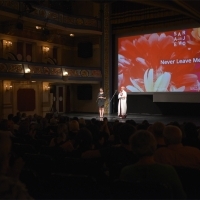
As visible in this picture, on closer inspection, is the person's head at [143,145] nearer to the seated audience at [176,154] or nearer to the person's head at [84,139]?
the seated audience at [176,154]

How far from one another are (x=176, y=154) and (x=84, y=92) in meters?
14.9

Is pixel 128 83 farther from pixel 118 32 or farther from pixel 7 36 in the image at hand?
pixel 7 36

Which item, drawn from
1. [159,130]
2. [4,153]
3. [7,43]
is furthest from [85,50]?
[4,153]

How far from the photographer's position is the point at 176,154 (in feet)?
9.21

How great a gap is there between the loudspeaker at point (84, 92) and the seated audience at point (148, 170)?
600 inches

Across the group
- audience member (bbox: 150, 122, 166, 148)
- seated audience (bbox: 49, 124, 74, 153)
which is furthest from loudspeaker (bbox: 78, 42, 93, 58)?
audience member (bbox: 150, 122, 166, 148)

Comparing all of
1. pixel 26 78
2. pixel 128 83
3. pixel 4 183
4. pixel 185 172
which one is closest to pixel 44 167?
pixel 185 172

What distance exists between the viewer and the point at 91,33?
16.6m

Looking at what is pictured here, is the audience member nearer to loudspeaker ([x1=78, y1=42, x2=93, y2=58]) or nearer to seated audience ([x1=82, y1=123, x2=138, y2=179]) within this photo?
seated audience ([x1=82, y1=123, x2=138, y2=179])

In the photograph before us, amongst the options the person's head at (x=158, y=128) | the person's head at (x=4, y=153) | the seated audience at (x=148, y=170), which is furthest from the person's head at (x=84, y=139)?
the person's head at (x=4, y=153)

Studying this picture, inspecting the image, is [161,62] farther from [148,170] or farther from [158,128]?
[148,170]

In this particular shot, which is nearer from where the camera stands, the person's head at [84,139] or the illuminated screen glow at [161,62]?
the person's head at [84,139]

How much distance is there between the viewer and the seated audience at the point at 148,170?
205 centimetres

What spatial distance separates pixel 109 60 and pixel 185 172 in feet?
46.4
